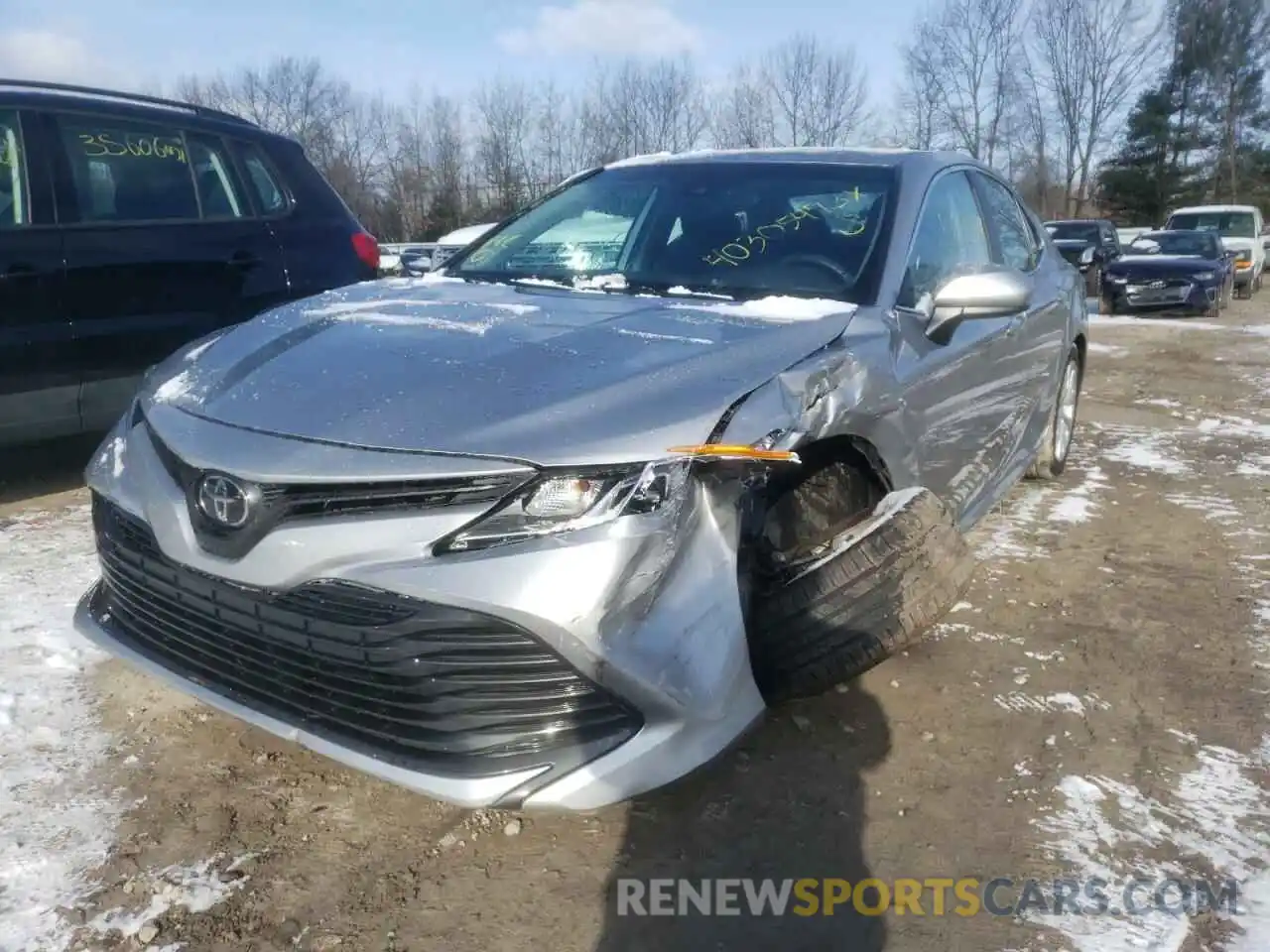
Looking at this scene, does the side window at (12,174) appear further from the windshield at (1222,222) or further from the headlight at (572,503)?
the windshield at (1222,222)

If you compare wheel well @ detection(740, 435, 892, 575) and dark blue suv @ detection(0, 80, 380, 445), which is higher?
dark blue suv @ detection(0, 80, 380, 445)

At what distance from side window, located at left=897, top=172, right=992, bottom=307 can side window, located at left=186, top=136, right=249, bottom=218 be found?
331cm

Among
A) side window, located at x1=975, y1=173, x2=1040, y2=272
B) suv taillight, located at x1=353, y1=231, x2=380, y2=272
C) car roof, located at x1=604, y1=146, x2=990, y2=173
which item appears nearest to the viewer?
car roof, located at x1=604, y1=146, x2=990, y2=173

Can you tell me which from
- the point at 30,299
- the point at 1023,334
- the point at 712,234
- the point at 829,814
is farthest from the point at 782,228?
the point at 30,299

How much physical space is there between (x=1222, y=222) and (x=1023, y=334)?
66.4 ft

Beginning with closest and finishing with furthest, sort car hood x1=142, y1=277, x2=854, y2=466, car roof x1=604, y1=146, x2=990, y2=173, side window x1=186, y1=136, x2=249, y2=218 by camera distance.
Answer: car hood x1=142, y1=277, x2=854, y2=466 < car roof x1=604, y1=146, x2=990, y2=173 < side window x1=186, y1=136, x2=249, y2=218

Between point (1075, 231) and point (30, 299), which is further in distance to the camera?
point (1075, 231)

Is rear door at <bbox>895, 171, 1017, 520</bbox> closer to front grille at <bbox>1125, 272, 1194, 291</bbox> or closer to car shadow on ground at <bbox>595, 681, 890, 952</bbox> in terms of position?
car shadow on ground at <bbox>595, 681, 890, 952</bbox>

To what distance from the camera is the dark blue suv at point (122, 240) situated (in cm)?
425

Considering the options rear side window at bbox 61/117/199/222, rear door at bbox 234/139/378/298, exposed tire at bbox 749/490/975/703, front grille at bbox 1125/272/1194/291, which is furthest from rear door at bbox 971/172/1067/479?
front grille at bbox 1125/272/1194/291

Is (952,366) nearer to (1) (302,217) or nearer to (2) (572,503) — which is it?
(2) (572,503)

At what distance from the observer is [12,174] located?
4.27m

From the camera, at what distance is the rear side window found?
4457 millimetres

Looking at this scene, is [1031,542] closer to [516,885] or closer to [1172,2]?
[516,885]
